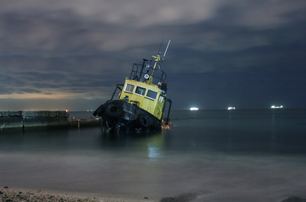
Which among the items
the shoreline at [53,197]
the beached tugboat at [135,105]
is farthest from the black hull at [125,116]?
the shoreline at [53,197]

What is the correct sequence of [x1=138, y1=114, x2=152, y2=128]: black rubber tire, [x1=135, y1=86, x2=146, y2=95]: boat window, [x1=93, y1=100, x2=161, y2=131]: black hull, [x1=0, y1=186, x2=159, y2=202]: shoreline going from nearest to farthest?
[x1=0, y1=186, x2=159, y2=202]: shoreline, [x1=93, y1=100, x2=161, y2=131]: black hull, [x1=138, y1=114, x2=152, y2=128]: black rubber tire, [x1=135, y1=86, x2=146, y2=95]: boat window

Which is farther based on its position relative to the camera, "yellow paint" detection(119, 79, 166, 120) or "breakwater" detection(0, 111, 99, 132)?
"breakwater" detection(0, 111, 99, 132)

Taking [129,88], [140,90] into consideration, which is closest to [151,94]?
[140,90]

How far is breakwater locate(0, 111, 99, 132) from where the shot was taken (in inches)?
1806

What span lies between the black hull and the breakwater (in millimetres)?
7615

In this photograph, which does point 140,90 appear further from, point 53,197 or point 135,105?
point 53,197

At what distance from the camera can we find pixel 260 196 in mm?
15406

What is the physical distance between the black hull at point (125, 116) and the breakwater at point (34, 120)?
→ 762 cm

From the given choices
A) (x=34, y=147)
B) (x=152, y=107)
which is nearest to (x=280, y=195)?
(x=34, y=147)

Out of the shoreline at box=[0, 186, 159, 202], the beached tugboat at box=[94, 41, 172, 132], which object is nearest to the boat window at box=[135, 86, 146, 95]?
the beached tugboat at box=[94, 41, 172, 132]

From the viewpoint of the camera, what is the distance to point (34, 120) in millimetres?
49594

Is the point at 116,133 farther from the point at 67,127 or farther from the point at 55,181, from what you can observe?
the point at 55,181

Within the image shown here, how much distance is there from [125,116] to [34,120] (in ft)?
38.2

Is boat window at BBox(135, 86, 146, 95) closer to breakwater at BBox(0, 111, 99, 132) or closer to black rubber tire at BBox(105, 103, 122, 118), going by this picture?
black rubber tire at BBox(105, 103, 122, 118)
